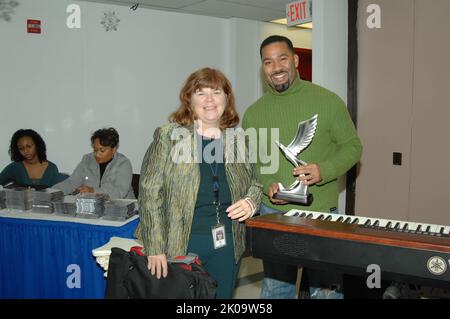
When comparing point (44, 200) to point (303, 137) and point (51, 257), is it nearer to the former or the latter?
point (51, 257)

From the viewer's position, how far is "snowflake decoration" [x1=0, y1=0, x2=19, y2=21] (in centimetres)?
485

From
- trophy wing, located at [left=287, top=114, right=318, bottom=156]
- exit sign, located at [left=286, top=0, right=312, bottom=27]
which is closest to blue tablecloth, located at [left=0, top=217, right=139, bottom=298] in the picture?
trophy wing, located at [left=287, top=114, right=318, bottom=156]

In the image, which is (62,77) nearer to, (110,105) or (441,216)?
(110,105)

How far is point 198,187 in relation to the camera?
1.97m

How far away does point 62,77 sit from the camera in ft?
17.2

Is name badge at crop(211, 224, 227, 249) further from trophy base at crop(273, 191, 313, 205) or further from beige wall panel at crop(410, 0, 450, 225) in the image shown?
beige wall panel at crop(410, 0, 450, 225)

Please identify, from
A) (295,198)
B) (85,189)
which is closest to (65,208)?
(85,189)

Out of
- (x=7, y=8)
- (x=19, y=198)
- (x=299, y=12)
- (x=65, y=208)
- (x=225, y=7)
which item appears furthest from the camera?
(x=225, y=7)

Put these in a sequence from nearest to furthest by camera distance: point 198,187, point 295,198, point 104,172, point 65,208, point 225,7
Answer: point 198,187
point 295,198
point 65,208
point 104,172
point 225,7

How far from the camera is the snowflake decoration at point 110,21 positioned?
544 cm

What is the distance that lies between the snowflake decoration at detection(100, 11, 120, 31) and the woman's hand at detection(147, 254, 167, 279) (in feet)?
13.9

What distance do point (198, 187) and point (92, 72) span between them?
392 centimetres

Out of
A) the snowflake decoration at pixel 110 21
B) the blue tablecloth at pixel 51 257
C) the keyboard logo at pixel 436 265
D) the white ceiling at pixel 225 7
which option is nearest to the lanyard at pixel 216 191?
the keyboard logo at pixel 436 265

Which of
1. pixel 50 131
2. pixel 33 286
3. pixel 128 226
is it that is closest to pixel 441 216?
pixel 128 226
